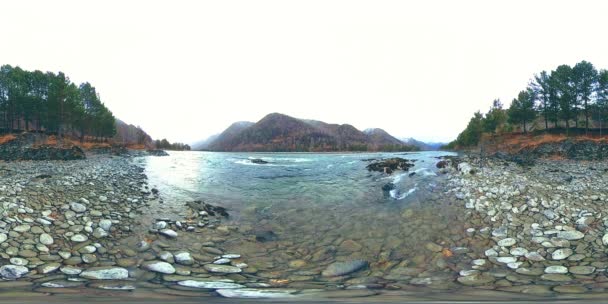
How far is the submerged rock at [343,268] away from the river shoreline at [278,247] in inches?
1.9

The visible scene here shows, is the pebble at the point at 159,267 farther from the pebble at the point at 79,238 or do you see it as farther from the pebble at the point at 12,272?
the pebble at the point at 79,238

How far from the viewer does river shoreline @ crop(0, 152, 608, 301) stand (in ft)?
15.6

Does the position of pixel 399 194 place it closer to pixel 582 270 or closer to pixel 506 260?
pixel 506 260

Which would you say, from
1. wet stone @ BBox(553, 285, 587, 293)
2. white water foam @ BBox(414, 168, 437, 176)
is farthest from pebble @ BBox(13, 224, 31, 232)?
white water foam @ BBox(414, 168, 437, 176)

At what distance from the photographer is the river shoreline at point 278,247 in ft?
15.6

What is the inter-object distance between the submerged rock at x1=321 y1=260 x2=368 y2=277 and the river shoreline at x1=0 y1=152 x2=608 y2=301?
1.9 inches

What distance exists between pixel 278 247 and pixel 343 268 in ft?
6.55

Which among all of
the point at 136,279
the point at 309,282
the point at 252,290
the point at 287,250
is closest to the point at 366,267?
the point at 309,282

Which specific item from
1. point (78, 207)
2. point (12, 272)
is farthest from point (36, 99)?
point (12, 272)

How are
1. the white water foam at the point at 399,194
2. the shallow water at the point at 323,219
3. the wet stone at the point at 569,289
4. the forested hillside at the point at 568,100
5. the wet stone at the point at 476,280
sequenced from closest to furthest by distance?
the wet stone at the point at 569,289
the wet stone at the point at 476,280
the shallow water at the point at 323,219
the white water foam at the point at 399,194
the forested hillside at the point at 568,100

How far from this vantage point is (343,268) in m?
5.94

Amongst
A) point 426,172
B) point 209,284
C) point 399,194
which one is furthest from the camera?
point 426,172

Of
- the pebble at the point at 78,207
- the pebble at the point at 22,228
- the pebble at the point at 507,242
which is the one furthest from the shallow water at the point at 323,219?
the pebble at the point at 22,228

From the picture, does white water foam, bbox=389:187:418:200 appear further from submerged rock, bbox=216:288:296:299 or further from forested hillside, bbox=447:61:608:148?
forested hillside, bbox=447:61:608:148
